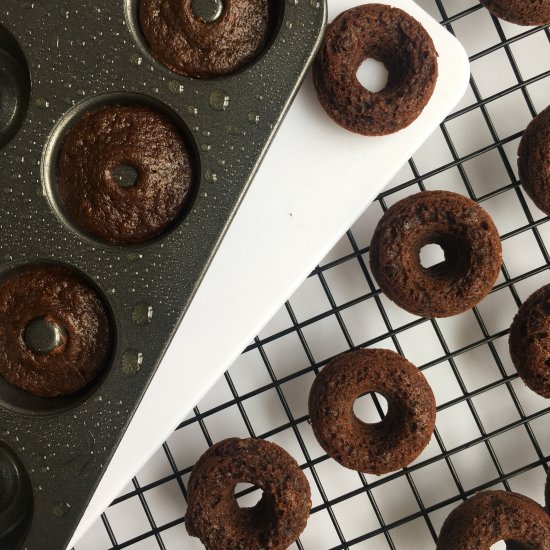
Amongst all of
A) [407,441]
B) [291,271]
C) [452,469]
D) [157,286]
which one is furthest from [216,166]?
[452,469]

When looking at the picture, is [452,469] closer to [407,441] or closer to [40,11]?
[407,441]

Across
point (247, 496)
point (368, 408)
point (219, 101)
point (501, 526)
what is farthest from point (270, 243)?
point (501, 526)

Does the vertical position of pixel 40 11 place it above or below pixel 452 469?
above

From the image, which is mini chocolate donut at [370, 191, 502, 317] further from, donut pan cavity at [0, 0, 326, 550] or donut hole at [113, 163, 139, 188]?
donut hole at [113, 163, 139, 188]

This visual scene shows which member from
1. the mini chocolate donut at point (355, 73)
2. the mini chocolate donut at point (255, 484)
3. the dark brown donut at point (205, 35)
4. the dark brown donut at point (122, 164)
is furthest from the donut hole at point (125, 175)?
the mini chocolate donut at point (255, 484)

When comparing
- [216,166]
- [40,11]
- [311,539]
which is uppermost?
[40,11]

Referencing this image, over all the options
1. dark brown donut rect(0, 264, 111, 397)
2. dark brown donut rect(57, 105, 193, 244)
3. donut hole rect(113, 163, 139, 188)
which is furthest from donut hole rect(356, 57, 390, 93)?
dark brown donut rect(0, 264, 111, 397)
